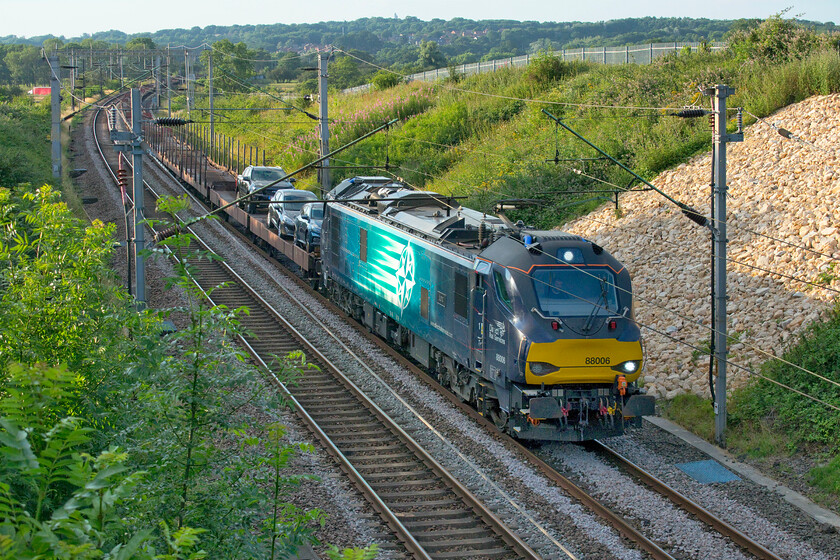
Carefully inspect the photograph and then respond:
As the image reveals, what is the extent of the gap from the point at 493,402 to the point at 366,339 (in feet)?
21.8

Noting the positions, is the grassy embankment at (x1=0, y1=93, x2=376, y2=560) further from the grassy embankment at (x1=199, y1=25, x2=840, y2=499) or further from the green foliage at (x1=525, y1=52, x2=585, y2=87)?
the green foliage at (x1=525, y1=52, x2=585, y2=87)

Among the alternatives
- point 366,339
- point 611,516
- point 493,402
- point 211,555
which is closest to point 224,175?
point 366,339

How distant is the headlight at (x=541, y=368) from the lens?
1275cm

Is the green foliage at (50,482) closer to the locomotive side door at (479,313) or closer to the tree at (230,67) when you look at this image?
the locomotive side door at (479,313)

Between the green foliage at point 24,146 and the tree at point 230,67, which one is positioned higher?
the tree at point 230,67

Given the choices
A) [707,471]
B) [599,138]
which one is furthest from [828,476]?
[599,138]

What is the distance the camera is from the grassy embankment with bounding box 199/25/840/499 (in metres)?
Result: 14.0

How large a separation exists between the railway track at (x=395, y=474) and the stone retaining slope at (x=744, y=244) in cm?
528

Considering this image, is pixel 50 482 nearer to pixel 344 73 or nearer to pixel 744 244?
pixel 744 244

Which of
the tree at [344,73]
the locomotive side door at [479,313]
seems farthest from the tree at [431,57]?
the locomotive side door at [479,313]

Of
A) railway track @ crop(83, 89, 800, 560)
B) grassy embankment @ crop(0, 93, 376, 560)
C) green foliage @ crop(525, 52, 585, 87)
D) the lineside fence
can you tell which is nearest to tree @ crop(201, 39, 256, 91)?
the lineside fence

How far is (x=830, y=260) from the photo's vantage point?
55.3 feet

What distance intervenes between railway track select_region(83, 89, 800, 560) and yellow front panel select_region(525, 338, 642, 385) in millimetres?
1291

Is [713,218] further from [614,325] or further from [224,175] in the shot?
[224,175]
